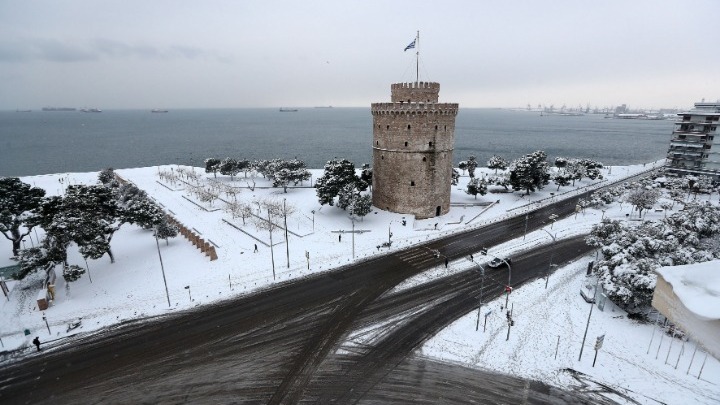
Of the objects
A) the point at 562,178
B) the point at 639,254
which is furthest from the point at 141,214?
the point at 562,178

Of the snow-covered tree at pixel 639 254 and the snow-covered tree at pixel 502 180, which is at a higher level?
the snow-covered tree at pixel 639 254

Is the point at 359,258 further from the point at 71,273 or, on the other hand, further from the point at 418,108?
the point at 71,273

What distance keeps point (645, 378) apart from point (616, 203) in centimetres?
4353

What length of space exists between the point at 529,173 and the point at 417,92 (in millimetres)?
27257

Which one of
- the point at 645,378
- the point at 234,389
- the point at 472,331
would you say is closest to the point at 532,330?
the point at 472,331

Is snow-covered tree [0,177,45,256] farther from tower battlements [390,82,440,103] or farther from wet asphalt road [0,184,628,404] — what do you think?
tower battlements [390,82,440,103]

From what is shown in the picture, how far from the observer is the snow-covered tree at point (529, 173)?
6003 centimetres

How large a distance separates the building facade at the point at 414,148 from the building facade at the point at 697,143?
59.6 metres

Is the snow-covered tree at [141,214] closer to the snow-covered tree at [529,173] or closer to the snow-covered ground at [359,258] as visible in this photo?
the snow-covered ground at [359,258]

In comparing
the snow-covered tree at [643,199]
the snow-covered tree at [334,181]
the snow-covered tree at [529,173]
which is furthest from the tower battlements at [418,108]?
the snow-covered tree at [643,199]

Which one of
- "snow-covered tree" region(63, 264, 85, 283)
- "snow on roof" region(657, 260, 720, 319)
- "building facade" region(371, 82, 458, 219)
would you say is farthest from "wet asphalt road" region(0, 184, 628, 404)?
"building facade" region(371, 82, 458, 219)

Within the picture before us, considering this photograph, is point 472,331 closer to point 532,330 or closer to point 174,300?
point 532,330

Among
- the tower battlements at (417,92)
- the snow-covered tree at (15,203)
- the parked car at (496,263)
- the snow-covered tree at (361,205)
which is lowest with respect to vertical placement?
the parked car at (496,263)

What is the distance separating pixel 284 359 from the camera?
75.2 ft
